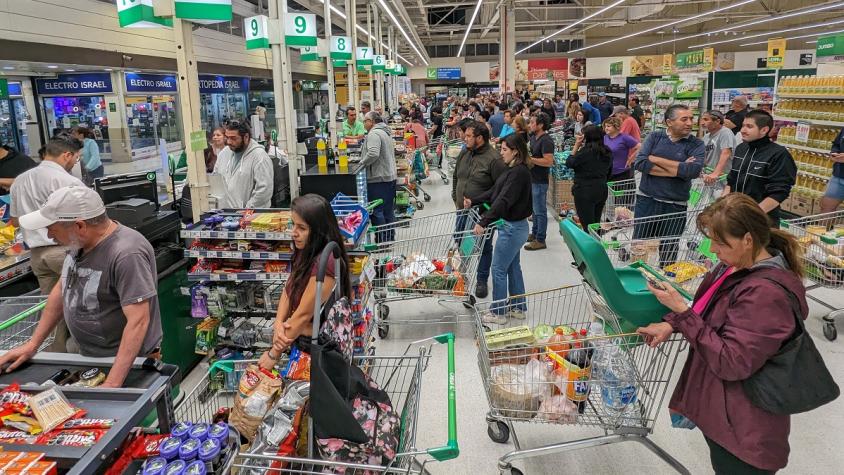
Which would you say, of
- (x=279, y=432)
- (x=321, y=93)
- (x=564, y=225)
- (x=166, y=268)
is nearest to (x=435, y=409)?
(x=564, y=225)

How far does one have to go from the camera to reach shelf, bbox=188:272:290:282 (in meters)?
4.09

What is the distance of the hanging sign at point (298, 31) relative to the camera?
6.83 m

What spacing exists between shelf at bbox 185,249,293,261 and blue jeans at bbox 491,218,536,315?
199cm

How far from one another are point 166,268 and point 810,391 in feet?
13.6

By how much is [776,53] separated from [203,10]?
512 inches

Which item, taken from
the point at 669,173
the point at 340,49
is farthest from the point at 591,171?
the point at 340,49

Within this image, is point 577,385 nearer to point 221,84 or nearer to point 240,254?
point 240,254

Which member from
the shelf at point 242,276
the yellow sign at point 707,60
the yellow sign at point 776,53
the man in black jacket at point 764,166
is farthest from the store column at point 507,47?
the shelf at point 242,276

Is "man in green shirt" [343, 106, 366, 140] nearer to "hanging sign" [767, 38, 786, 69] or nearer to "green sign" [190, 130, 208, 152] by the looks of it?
"green sign" [190, 130, 208, 152]

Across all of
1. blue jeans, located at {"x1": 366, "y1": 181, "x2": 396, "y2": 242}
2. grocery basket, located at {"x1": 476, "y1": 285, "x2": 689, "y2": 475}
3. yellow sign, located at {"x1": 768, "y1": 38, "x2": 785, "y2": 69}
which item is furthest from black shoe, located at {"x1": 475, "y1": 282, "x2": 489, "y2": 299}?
yellow sign, located at {"x1": 768, "y1": 38, "x2": 785, "y2": 69}

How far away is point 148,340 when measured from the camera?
9.18 ft

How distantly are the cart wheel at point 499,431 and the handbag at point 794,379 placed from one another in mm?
1683

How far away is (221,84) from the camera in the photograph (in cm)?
1623

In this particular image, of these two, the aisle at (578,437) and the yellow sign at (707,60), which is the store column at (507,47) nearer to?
the yellow sign at (707,60)
